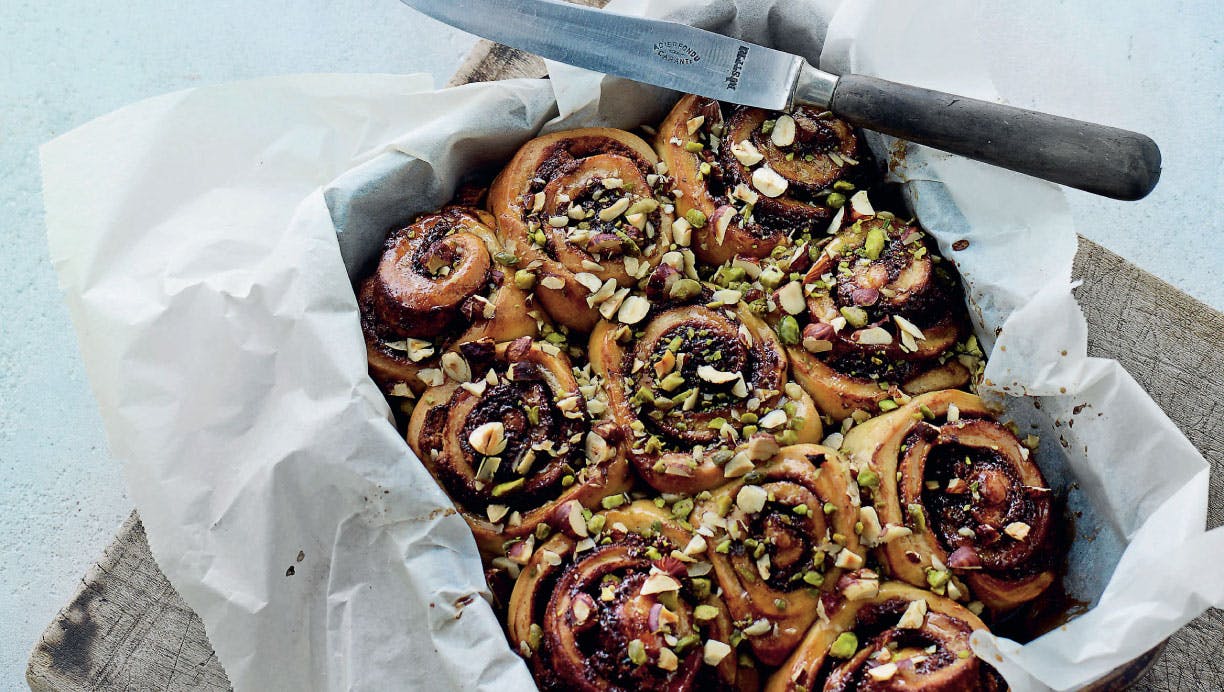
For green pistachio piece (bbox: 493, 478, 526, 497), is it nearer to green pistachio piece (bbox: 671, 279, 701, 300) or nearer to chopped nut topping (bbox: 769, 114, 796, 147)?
green pistachio piece (bbox: 671, 279, 701, 300)

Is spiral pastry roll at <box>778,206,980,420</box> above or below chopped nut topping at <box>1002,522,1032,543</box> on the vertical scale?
above

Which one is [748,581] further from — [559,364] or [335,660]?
[335,660]

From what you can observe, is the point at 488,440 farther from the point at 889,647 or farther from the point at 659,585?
the point at 889,647

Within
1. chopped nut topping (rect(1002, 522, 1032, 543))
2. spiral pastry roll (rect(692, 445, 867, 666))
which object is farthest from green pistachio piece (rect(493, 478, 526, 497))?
chopped nut topping (rect(1002, 522, 1032, 543))

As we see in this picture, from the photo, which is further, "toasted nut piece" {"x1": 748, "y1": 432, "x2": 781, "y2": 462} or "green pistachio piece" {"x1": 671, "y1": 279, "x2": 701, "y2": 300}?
"green pistachio piece" {"x1": 671, "y1": 279, "x2": 701, "y2": 300}

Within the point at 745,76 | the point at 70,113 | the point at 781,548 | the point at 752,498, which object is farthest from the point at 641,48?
the point at 70,113

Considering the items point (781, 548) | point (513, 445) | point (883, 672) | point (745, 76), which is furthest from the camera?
point (745, 76)
